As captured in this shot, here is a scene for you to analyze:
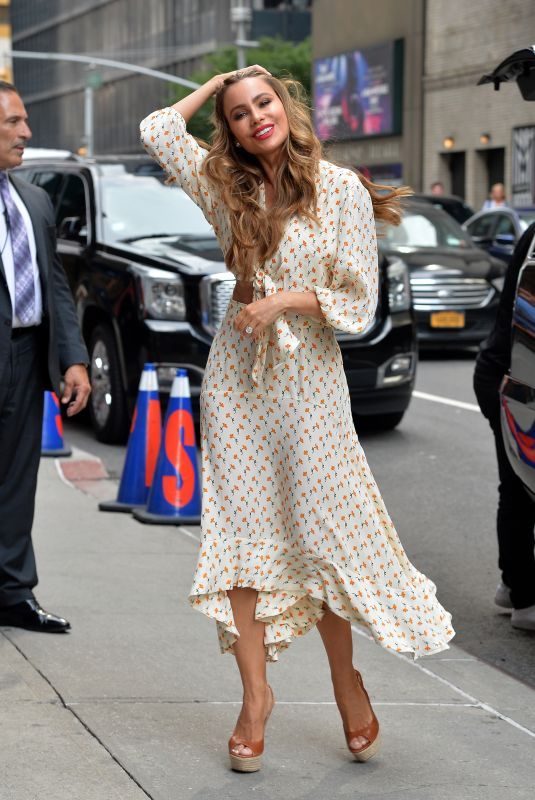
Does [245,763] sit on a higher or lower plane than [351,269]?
lower

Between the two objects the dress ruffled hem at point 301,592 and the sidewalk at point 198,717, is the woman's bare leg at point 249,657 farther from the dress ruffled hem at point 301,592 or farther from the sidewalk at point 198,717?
the sidewalk at point 198,717

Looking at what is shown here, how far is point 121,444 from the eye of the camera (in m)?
10.8

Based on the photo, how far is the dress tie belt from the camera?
4.16 meters

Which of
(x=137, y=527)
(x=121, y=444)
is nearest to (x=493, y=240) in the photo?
(x=121, y=444)

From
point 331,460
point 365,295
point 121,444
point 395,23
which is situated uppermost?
point 395,23

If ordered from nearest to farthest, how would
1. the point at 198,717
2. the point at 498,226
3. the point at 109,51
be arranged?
the point at 198,717
the point at 498,226
the point at 109,51

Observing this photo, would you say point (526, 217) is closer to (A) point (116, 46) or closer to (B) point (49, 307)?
(B) point (49, 307)

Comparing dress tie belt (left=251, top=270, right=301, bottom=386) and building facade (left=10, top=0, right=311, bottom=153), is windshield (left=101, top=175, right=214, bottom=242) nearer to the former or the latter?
dress tie belt (left=251, top=270, right=301, bottom=386)

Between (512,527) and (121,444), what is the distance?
17.2 feet

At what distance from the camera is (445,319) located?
16391mm

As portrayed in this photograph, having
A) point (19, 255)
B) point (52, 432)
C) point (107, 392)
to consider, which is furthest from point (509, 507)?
point (107, 392)

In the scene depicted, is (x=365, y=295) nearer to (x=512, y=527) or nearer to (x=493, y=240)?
(x=512, y=527)

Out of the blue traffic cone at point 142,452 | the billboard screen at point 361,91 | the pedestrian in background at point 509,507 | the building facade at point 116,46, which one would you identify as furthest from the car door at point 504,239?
the building facade at point 116,46

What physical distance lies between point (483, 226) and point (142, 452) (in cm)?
1348
